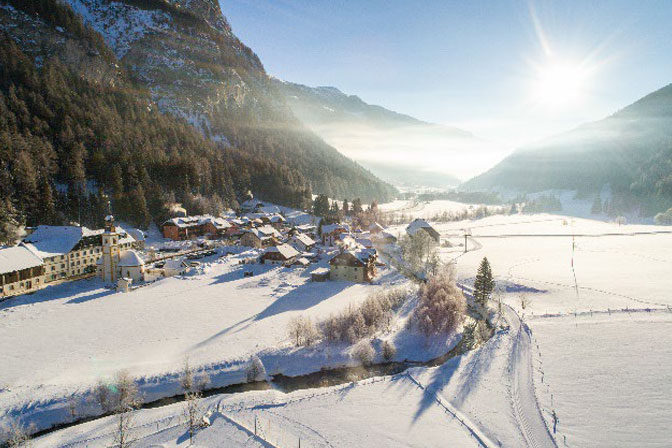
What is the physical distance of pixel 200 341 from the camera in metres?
29.6

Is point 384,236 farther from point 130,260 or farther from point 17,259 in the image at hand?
point 17,259

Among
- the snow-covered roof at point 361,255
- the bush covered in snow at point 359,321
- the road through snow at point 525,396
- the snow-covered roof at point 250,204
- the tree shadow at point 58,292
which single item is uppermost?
the snow-covered roof at point 250,204

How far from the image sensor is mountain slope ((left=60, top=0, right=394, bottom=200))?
5546 inches

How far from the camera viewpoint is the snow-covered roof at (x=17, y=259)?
3666cm

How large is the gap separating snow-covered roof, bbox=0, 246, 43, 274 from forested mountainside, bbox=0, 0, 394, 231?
16767 millimetres

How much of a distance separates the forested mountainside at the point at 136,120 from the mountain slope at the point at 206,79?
0.66 meters

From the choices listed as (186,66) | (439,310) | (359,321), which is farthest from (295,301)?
(186,66)

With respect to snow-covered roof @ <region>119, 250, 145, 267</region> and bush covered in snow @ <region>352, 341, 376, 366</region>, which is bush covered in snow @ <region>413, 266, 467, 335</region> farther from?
snow-covered roof @ <region>119, 250, 145, 267</region>

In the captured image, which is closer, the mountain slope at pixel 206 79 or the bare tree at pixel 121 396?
the bare tree at pixel 121 396

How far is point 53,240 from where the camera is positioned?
1764 inches

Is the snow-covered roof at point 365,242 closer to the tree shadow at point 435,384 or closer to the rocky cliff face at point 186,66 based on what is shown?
the tree shadow at point 435,384

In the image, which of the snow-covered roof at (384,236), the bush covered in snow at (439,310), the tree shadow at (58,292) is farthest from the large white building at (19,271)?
the snow-covered roof at (384,236)

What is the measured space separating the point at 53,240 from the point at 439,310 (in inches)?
2050

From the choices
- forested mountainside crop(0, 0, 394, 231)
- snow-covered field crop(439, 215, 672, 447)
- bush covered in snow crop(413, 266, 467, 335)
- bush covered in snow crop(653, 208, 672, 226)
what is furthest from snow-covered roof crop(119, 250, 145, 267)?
bush covered in snow crop(653, 208, 672, 226)
